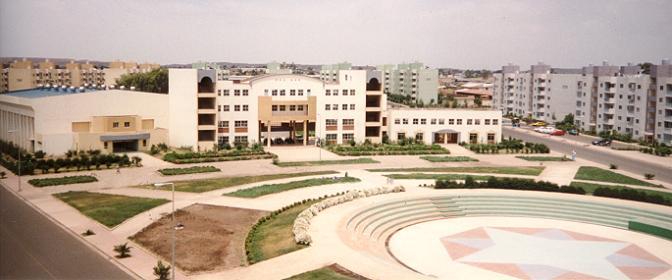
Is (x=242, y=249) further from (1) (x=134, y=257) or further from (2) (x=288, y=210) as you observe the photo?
(2) (x=288, y=210)

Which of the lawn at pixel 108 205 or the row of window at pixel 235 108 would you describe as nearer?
the lawn at pixel 108 205

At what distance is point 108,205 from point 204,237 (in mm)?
8364

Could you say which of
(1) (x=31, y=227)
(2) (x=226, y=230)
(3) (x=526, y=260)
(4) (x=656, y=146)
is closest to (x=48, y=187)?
(1) (x=31, y=227)

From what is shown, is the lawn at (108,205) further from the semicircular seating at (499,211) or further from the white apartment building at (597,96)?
the white apartment building at (597,96)

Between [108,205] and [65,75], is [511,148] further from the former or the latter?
[65,75]

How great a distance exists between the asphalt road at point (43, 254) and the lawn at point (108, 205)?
1997 millimetres

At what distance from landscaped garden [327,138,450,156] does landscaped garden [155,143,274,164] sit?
21.7 feet

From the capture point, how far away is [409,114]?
2317 inches

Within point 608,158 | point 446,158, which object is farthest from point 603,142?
point 446,158

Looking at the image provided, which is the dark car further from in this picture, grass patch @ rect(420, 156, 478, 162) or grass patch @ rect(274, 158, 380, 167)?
grass patch @ rect(274, 158, 380, 167)

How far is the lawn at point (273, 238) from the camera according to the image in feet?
71.9

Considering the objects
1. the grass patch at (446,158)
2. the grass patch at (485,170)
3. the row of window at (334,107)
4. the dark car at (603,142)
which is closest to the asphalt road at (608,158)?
the dark car at (603,142)

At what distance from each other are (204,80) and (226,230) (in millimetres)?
29422

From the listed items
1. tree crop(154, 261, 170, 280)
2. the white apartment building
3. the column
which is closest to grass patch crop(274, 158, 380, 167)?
the column
